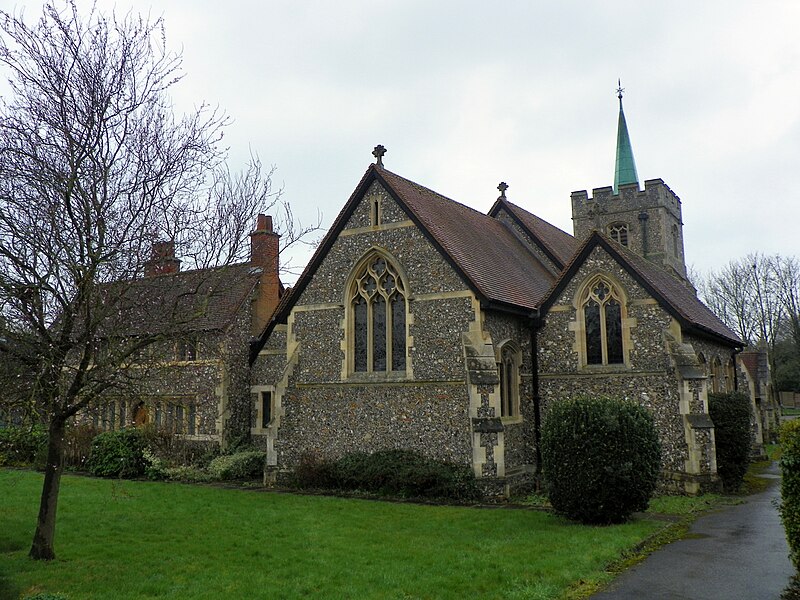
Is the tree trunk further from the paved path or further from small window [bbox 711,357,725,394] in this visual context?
small window [bbox 711,357,725,394]

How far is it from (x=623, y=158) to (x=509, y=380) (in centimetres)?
2776

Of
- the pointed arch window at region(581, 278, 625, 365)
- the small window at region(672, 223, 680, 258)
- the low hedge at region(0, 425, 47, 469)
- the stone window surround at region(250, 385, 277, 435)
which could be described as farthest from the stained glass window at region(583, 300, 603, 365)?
the small window at region(672, 223, 680, 258)

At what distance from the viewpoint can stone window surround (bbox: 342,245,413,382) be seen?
16.3m

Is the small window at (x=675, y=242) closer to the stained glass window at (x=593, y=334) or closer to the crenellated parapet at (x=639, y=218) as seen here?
the crenellated parapet at (x=639, y=218)

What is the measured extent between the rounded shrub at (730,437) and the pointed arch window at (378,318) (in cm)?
786

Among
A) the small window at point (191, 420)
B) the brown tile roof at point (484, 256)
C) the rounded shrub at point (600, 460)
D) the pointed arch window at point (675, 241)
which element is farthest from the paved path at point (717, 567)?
the pointed arch window at point (675, 241)

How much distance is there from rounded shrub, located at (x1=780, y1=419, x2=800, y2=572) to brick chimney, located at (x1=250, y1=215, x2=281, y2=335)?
18.5 meters

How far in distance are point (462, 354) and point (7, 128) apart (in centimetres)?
1034

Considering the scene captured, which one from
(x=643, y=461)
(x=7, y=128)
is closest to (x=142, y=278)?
(x=7, y=128)

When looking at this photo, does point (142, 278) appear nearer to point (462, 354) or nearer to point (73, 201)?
point (73, 201)

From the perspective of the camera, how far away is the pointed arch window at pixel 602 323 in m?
15.9

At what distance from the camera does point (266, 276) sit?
24328 millimetres

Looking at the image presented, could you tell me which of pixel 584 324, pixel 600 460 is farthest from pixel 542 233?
pixel 600 460

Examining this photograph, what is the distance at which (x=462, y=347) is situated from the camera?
609 inches
